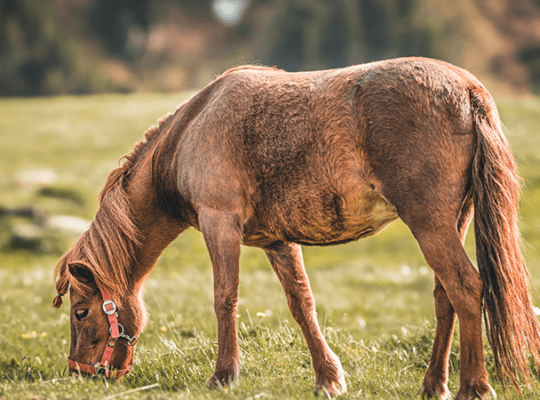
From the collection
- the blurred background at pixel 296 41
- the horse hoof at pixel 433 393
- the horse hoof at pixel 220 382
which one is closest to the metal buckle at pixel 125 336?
the horse hoof at pixel 220 382

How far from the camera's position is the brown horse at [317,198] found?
3.06 m

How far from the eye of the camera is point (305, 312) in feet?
13.2

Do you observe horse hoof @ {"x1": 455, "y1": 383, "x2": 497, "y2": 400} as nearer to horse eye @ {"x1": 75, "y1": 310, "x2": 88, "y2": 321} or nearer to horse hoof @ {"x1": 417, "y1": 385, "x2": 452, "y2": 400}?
horse hoof @ {"x1": 417, "y1": 385, "x2": 452, "y2": 400}

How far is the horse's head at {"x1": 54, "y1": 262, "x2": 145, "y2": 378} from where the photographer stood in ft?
12.8

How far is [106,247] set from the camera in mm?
3965

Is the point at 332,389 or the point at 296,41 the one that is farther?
the point at 296,41

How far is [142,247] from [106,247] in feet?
1.02

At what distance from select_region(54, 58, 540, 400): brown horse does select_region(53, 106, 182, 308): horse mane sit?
0.04 feet

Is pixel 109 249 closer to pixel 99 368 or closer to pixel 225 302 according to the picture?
pixel 99 368

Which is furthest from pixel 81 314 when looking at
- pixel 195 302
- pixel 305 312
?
pixel 195 302

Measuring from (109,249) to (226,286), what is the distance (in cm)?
103

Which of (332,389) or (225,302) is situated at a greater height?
(225,302)

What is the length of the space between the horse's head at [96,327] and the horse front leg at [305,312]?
1258mm

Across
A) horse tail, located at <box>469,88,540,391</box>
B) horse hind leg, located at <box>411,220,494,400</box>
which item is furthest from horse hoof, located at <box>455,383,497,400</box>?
horse tail, located at <box>469,88,540,391</box>
